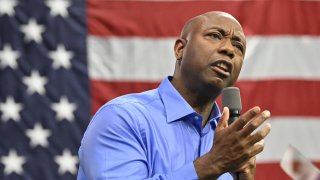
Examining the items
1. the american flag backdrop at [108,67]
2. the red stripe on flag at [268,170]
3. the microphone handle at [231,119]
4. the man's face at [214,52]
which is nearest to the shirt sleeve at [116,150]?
the microphone handle at [231,119]

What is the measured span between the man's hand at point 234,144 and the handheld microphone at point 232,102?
0.19 feet

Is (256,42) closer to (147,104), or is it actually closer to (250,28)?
(250,28)

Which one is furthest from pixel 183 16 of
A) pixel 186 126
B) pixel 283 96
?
pixel 186 126

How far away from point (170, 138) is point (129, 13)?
1.68m

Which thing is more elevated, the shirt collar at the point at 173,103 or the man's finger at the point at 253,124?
the shirt collar at the point at 173,103

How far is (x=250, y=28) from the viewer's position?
352 centimetres

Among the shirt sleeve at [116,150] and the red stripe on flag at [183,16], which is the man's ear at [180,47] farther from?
the red stripe on flag at [183,16]

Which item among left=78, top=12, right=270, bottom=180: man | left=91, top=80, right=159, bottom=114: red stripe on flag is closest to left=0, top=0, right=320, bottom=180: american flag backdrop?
left=91, top=80, right=159, bottom=114: red stripe on flag

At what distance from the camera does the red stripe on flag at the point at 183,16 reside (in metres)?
3.38

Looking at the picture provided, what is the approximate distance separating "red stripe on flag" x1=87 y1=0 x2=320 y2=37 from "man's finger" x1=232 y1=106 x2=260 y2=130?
6.39 ft

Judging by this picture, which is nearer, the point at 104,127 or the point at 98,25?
the point at 104,127

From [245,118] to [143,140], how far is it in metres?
0.36

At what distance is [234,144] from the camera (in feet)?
4.99

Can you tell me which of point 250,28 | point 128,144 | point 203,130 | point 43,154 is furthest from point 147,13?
point 128,144
